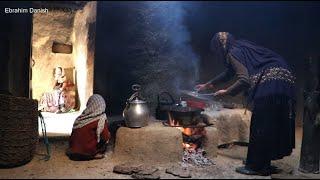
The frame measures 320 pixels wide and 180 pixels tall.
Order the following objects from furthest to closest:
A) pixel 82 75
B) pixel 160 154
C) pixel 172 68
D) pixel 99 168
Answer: pixel 82 75
pixel 172 68
pixel 160 154
pixel 99 168

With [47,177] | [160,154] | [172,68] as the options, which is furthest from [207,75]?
[47,177]

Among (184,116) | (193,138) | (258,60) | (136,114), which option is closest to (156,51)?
(184,116)

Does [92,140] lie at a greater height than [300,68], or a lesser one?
lesser

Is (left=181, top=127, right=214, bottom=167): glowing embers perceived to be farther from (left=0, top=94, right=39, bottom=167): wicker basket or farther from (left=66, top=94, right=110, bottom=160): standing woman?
(left=0, top=94, right=39, bottom=167): wicker basket

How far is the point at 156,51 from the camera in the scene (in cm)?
706

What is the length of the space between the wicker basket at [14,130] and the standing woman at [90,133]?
0.71 m

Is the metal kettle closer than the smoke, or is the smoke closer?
the metal kettle

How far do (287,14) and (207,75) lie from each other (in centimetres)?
239

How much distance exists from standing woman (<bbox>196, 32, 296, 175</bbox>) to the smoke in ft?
6.74

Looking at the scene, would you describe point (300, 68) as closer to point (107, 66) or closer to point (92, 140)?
point (107, 66)

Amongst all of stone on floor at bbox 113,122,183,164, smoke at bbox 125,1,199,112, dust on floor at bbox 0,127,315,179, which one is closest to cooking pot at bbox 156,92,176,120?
smoke at bbox 125,1,199,112

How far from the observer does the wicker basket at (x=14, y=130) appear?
530 centimetres

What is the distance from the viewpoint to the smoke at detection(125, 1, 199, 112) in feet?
23.0

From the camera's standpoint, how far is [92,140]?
573 cm
